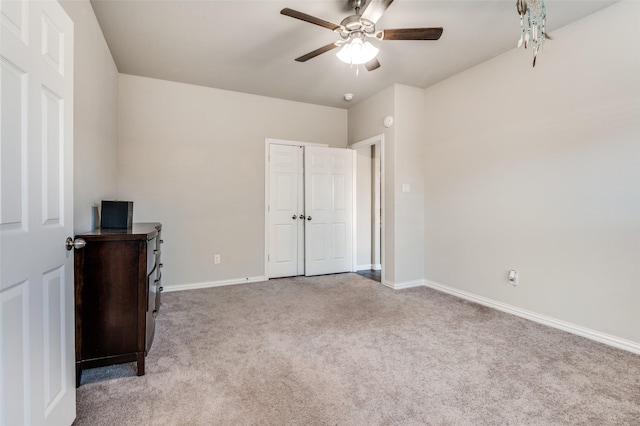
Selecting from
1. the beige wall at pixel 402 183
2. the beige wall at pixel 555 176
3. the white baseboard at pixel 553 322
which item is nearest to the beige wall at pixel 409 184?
the beige wall at pixel 402 183

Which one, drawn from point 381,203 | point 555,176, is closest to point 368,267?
point 381,203

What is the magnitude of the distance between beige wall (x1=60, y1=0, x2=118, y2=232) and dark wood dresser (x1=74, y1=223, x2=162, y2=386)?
1.27ft

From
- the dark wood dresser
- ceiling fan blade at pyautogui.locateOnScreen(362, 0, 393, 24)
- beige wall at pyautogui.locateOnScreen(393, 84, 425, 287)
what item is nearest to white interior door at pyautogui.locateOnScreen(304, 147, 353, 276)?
beige wall at pyautogui.locateOnScreen(393, 84, 425, 287)

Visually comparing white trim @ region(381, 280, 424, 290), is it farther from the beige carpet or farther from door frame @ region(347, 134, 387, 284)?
the beige carpet

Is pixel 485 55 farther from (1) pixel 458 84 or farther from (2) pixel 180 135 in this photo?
(2) pixel 180 135

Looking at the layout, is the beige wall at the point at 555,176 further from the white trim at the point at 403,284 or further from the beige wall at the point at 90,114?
the beige wall at the point at 90,114

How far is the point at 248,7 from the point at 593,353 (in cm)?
378

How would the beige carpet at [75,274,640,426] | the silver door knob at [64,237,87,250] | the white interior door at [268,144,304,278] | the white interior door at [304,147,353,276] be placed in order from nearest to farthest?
the silver door knob at [64,237,87,250], the beige carpet at [75,274,640,426], the white interior door at [268,144,304,278], the white interior door at [304,147,353,276]

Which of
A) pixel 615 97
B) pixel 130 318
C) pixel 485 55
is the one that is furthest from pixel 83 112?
pixel 615 97

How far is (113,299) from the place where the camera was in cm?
186

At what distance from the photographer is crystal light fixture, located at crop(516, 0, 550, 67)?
2.06 metres

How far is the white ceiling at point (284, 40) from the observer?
235cm

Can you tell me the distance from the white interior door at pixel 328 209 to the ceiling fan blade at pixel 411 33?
7.96 ft

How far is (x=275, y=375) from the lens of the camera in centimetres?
191
